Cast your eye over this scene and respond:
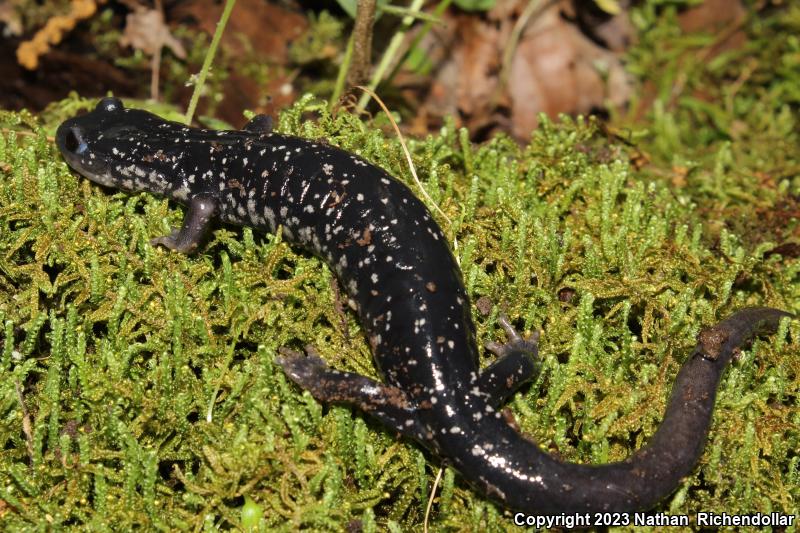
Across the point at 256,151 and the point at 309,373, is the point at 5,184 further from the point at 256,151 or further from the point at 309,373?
the point at 309,373

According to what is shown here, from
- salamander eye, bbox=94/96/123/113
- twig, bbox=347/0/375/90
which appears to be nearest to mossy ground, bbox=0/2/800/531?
salamander eye, bbox=94/96/123/113

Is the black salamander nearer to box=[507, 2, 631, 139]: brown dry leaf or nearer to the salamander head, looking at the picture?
the salamander head

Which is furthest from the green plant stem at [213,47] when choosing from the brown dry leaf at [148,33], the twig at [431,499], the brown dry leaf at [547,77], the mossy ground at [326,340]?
the brown dry leaf at [547,77]

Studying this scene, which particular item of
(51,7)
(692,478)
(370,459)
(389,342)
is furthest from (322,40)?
(692,478)

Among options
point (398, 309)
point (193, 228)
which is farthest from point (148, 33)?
point (398, 309)

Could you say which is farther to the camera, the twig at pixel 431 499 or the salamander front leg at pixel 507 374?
the salamander front leg at pixel 507 374

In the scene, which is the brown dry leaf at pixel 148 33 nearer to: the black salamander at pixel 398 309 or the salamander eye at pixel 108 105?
the salamander eye at pixel 108 105
